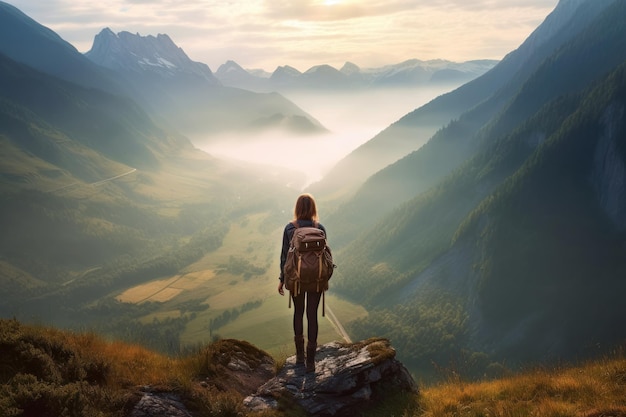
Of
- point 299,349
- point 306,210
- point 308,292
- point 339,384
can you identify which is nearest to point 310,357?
point 299,349

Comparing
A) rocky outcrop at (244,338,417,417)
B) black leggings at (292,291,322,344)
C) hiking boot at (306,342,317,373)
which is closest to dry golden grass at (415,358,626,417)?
rocky outcrop at (244,338,417,417)

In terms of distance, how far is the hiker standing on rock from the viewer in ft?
45.5

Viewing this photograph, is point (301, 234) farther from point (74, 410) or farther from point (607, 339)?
point (607, 339)

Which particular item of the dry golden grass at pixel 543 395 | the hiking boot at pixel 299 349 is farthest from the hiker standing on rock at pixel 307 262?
the dry golden grass at pixel 543 395

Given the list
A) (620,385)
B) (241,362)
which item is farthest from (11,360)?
(620,385)

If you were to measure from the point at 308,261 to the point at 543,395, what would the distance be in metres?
7.55

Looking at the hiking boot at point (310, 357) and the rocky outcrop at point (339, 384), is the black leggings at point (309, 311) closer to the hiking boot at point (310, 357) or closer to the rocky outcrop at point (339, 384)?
the hiking boot at point (310, 357)

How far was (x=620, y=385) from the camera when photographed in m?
12.2

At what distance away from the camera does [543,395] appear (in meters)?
12.4

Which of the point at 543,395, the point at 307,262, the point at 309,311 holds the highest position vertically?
the point at 307,262

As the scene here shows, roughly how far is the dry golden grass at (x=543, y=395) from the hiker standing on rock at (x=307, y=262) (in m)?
4.30

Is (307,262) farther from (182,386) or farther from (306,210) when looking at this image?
(182,386)

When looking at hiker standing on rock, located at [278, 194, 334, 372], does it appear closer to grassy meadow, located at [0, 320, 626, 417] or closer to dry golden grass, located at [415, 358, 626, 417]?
grassy meadow, located at [0, 320, 626, 417]

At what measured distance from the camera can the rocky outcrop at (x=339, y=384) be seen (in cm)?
1295
